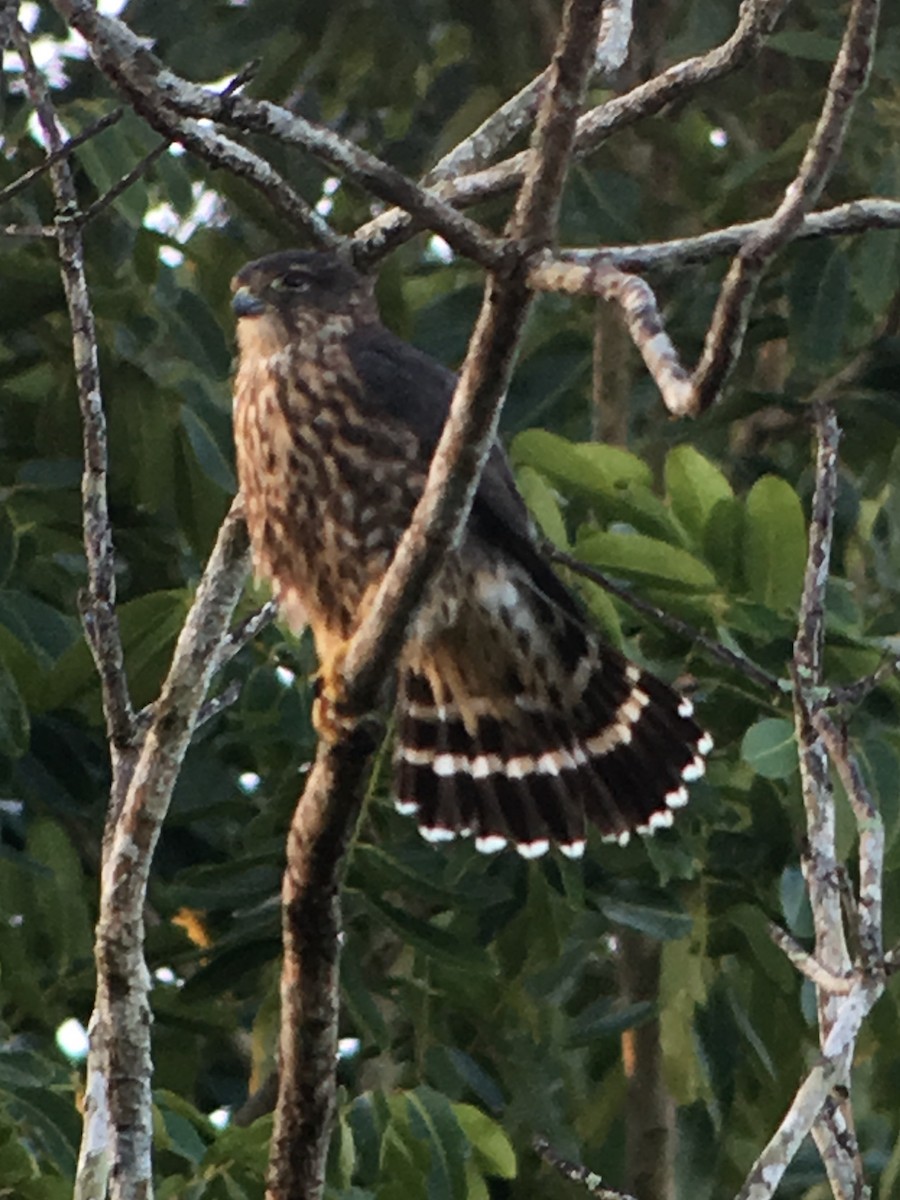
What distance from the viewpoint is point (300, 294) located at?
357 cm

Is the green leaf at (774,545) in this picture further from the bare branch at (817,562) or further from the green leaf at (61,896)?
the green leaf at (61,896)

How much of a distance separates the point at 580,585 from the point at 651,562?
239 mm

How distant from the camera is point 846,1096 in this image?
7.79 feet

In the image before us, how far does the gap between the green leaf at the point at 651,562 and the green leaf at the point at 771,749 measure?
272 millimetres

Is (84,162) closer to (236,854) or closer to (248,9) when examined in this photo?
(248,9)

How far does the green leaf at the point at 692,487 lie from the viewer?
3.41 meters

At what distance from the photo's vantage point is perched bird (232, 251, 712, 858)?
3.44 metres

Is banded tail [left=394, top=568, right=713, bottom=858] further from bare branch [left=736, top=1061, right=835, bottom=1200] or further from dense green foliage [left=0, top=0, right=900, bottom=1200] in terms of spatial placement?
bare branch [left=736, top=1061, right=835, bottom=1200]

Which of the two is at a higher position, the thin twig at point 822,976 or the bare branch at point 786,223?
the bare branch at point 786,223

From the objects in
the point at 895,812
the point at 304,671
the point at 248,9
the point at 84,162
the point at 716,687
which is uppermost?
the point at 248,9

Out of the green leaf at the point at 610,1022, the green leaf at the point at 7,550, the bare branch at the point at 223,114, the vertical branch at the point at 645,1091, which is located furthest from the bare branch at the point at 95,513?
the vertical branch at the point at 645,1091

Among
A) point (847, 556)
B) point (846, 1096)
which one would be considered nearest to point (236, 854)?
point (847, 556)

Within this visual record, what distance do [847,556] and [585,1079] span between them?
3.95 feet

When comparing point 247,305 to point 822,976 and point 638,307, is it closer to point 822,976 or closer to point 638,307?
point 822,976
